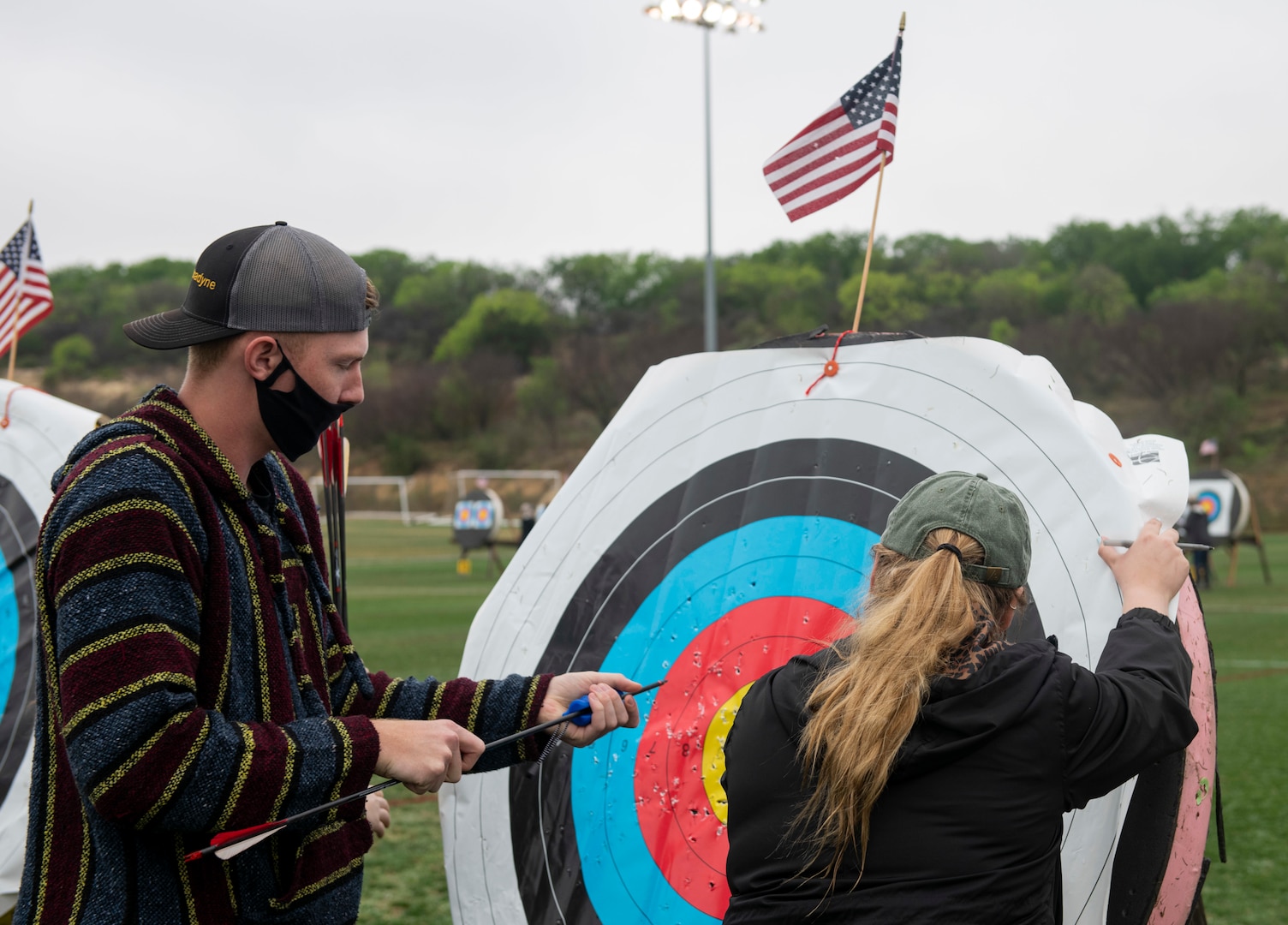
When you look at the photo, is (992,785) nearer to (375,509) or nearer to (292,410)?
(292,410)

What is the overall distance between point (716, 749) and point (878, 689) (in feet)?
2.28

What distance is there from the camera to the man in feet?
3.98

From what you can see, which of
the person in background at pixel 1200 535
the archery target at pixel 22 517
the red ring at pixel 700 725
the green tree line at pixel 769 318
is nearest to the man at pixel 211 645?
the red ring at pixel 700 725

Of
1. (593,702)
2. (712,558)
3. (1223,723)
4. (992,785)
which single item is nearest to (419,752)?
(593,702)

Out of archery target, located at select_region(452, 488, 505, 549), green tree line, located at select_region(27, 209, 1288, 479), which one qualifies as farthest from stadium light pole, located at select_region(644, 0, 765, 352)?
green tree line, located at select_region(27, 209, 1288, 479)

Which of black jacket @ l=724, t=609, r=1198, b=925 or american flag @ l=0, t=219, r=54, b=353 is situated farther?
american flag @ l=0, t=219, r=54, b=353

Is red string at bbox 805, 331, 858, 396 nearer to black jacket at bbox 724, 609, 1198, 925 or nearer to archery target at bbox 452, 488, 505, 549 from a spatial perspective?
black jacket at bbox 724, 609, 1198, 925

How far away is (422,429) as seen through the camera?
167 feet

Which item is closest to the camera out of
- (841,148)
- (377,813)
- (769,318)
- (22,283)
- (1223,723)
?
(377,813)

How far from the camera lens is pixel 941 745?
50.1 inches

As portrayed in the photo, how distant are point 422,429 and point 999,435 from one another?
5016cm

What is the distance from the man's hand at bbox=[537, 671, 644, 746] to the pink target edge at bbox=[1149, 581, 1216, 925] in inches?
30.6

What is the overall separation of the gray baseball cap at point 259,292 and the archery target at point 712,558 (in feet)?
2.69

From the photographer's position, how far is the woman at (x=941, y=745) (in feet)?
4.16
